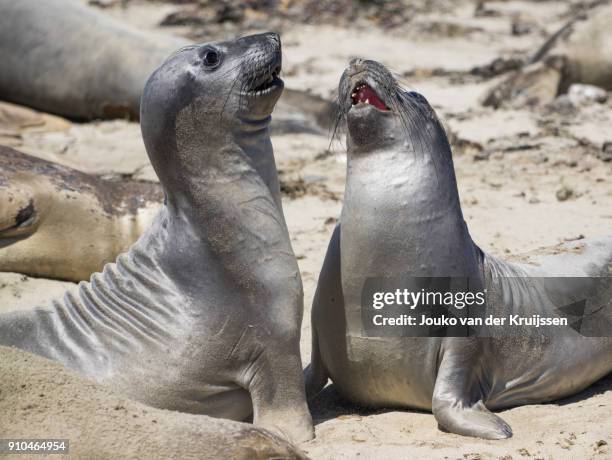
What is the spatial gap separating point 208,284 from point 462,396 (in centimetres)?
102

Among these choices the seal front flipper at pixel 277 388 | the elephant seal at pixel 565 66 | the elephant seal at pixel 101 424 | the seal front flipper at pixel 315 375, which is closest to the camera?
the elephant seal at pixel 101 424

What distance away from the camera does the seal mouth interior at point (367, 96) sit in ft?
13.9

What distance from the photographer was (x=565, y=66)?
9.55 m

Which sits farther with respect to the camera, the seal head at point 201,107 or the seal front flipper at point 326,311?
the seal front flipper at point 326,311

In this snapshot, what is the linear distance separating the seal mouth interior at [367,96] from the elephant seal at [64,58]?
5104 mm

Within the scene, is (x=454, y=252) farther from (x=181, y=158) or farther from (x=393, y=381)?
(x=181, y=158)

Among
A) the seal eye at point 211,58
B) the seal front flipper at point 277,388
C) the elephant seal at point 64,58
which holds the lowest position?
the elephant seal at point 64,58

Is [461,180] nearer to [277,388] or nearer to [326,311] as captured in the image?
[326,311]

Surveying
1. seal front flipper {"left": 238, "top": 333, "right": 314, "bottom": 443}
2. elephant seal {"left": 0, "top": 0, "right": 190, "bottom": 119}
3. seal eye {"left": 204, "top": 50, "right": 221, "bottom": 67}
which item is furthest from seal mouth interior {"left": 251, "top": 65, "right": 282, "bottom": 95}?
elephant seal {"left": 0, "top": 0, "right": 190, "bottom": 119}

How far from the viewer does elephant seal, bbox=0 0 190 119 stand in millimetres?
9141

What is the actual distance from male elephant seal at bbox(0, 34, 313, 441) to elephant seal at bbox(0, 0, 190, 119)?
5.14m

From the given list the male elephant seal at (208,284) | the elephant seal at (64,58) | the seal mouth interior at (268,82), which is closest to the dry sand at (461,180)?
the elephant seal at (64,58)

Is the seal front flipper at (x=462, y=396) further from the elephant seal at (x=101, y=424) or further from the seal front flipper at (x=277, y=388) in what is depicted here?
the elephant seal at (x=101, y=424)

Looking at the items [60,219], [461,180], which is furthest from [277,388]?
[461,180]
